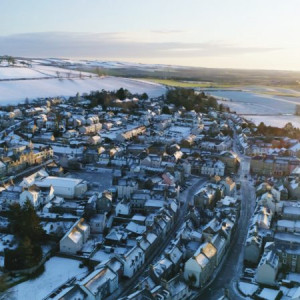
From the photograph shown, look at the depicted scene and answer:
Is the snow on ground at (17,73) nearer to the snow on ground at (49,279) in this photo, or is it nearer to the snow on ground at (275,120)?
the snow on ground at (275,120)


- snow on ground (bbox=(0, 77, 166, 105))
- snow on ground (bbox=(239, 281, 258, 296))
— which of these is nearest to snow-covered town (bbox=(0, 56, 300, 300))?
snow on ground (bbox=(239, 281, 258, 296))

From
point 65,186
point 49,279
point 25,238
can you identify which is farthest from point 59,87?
point 49,279

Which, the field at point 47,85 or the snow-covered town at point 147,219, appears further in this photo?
the field at point 47,85

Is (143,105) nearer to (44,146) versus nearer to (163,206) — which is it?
(44,146)

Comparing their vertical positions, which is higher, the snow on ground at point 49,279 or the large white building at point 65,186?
the large white building at point 65,186

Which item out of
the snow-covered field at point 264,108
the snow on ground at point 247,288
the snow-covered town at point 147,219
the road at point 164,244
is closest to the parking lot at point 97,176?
the snow-covered town at point 147,219

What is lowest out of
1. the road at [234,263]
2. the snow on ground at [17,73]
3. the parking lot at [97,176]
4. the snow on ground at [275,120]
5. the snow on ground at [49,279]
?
the snow on ground at [49,279]

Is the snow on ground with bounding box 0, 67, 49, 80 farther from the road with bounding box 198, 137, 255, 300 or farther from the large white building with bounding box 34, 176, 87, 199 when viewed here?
the road with bounding box 198, 137, 255, 300
